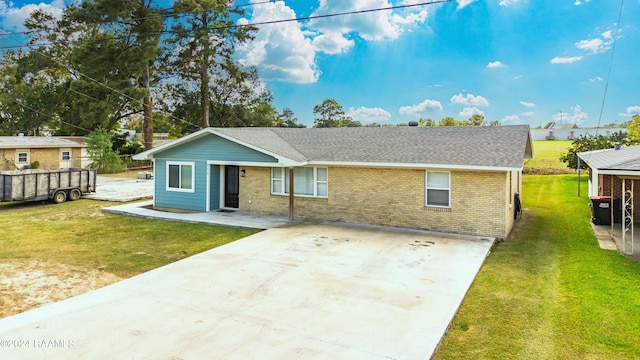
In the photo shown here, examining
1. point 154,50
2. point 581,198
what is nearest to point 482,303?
point 581,198

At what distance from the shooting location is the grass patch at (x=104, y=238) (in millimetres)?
9672

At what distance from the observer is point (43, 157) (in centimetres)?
3281

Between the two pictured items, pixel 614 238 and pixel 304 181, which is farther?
pixel 304 181

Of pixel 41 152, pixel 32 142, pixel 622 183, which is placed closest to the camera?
pixel 622 183


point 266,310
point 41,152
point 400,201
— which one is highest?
point 41,152

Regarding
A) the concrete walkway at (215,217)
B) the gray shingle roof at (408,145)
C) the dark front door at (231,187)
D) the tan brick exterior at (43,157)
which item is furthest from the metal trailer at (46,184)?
the tan brick exterior at (43,157)

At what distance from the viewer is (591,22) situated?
53.0 m

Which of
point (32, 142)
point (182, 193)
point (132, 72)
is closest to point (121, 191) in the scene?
point (182, 193)

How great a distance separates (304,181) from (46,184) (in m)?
12.2

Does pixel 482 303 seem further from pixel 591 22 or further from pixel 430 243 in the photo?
pixel 591 22

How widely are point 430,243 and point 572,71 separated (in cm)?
6410

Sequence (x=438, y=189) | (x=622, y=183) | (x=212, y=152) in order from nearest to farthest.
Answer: (x=622, y=183) < (x=438, y=189) < (x=212, y=152)

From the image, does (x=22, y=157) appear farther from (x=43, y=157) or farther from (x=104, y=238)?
(x=104, y=238)

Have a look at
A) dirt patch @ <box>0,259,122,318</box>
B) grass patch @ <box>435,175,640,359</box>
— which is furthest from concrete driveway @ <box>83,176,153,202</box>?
grass patch @ <box>435,175,640,359</box>
